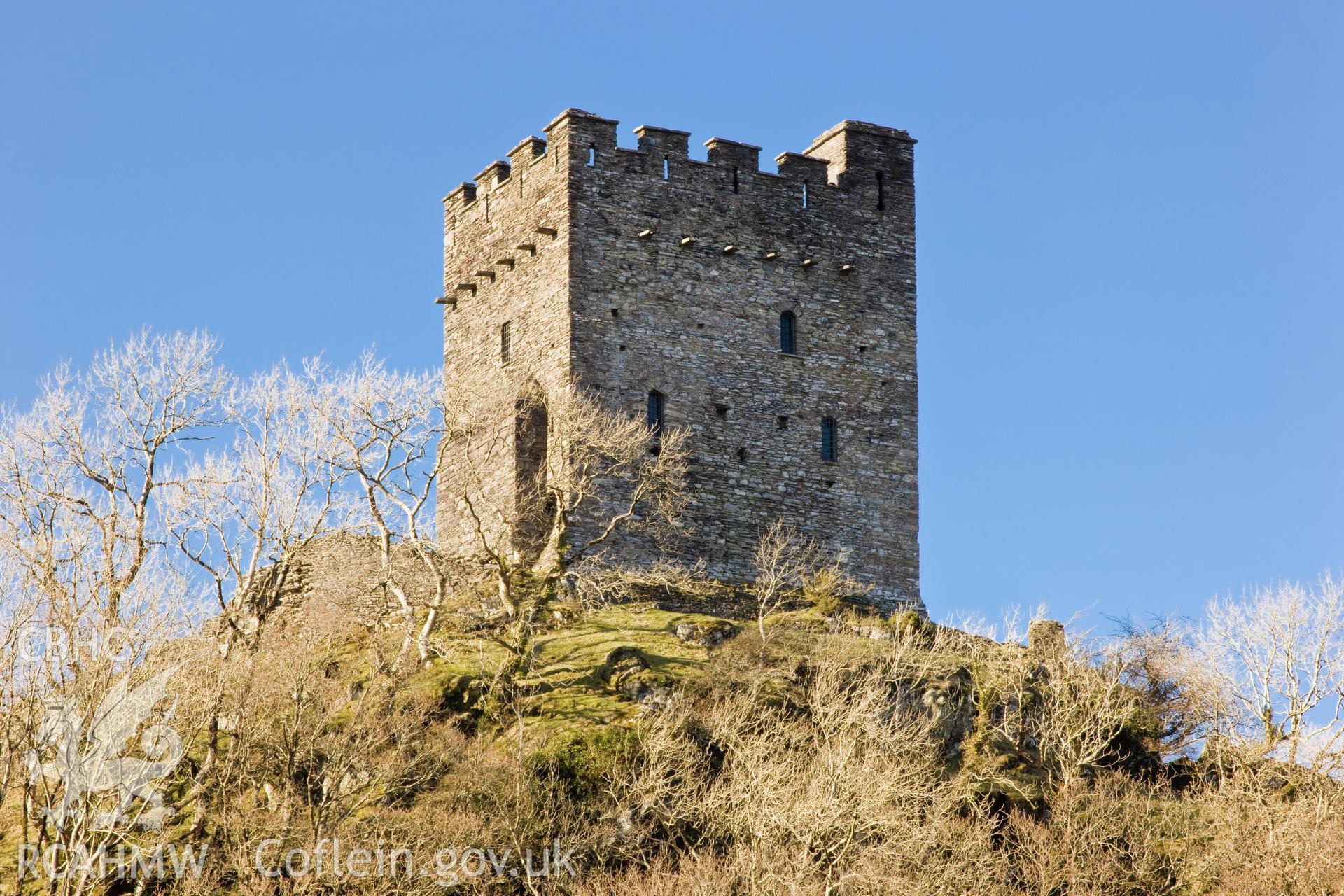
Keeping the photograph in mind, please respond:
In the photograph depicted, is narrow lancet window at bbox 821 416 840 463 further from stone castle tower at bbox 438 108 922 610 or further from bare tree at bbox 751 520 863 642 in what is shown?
bare tree at bbox 751 520 863 642

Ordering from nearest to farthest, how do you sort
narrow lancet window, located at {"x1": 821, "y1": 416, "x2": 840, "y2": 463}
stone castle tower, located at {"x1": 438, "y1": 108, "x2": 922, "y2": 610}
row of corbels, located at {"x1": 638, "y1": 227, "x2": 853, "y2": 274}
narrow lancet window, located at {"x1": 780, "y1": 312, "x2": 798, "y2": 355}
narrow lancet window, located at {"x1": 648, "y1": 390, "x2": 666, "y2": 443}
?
narrow lancet window, located at {"x1": 648, "y1": 390, "x2": 666, "y2": 443}
stone castle tower, located at {"x1": 438, "y1": 108, "x2": 922, "y2": 610}
row of corbels, located at {"x1": 638, "y1": 227, "x2": 853, "y2": 274}
narrow lancet window, located at {"x1": 821, "y1": 416, "x2": 840, "y2": 463}
narrow lancet window, located at {"x1": 780, "y1": 312, "x2": 798, "y2": 355}

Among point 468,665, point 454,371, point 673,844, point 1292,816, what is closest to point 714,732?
point 673,844

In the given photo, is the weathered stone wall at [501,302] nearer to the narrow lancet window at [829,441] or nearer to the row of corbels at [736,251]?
the row of corbels at [736,251]

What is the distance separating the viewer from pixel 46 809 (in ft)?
109

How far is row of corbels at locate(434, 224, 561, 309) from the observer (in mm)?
44688

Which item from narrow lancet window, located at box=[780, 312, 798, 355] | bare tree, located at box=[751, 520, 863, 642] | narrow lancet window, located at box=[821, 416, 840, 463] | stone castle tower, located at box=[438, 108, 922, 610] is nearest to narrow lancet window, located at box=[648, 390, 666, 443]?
stone castle tower, located at box=[438, 108, 922, 610]

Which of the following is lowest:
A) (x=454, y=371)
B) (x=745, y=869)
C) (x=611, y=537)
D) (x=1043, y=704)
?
(x=745, y=869)

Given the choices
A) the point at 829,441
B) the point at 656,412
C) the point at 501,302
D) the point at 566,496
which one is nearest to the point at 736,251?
the point at 656,412

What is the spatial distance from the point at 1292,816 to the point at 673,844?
426 inches

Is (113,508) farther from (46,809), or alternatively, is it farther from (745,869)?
(745,869)

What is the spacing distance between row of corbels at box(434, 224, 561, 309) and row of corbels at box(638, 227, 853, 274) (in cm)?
187

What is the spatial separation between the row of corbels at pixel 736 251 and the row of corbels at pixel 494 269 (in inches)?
73.7

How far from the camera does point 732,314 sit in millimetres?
45188

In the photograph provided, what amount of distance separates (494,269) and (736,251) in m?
5.38
